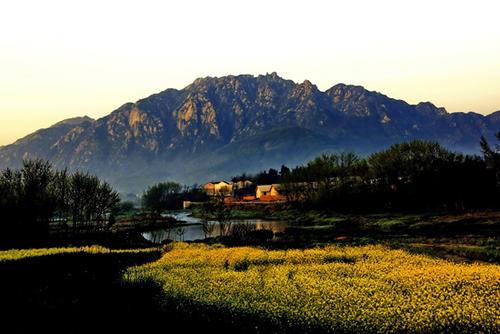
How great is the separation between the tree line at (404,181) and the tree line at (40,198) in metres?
66.5

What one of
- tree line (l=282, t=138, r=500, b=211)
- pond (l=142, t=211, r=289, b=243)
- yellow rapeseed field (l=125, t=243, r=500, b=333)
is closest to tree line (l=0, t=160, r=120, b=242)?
pond (l=142, t=211, r=289, b=243)

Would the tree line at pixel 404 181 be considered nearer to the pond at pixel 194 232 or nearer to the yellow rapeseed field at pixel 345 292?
the pond at pixel 194 232

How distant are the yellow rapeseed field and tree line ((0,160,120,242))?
40.3 metres

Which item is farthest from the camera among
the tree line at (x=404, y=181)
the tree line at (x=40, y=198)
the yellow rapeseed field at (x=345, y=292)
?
the tree line at (x=404, y=181)

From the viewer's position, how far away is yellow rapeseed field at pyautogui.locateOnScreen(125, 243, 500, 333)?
717 inches

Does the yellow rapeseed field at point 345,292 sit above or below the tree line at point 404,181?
below

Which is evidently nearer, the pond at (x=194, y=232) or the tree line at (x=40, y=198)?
the tree line at (x=40, y=198)

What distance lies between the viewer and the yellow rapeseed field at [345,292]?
59.7 feet

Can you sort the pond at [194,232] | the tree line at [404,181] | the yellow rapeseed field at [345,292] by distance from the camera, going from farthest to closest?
1. the tree line at [404,181]
2. the pond at [194,232]
3. the yellow rapeseed field at [345,292]

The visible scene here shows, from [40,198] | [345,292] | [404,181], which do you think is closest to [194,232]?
[40,198]

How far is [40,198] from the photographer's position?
244ft

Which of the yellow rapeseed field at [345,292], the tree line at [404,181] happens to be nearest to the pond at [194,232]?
the tree line at [404,181]

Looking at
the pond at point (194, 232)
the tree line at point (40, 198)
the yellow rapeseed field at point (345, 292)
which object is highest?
the tree line at point (40, 198)

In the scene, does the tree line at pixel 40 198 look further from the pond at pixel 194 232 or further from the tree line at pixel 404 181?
the tree line at pixel 404 181
